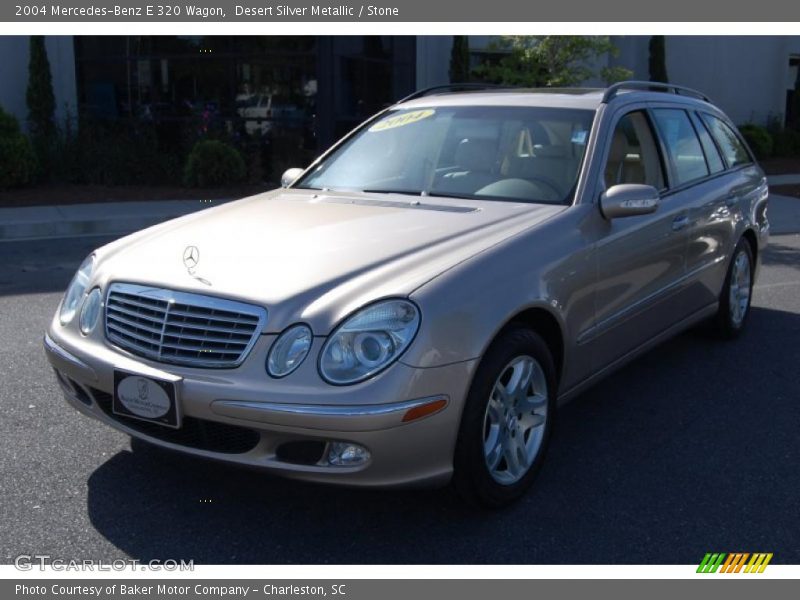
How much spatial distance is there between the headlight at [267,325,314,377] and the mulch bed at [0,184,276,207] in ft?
35.3

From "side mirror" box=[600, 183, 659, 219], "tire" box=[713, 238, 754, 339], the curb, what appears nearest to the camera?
"side mirror" box=[600, 183, 659, 219]

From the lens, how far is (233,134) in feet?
56.5

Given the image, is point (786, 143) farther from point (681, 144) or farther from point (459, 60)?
point (681, 144)

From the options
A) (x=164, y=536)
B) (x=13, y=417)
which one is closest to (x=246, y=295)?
(x=164, y=536)

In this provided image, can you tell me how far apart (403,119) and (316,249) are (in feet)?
5.66

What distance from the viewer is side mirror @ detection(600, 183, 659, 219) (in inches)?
166

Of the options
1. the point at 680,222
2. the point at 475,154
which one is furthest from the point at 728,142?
the point at 475,154

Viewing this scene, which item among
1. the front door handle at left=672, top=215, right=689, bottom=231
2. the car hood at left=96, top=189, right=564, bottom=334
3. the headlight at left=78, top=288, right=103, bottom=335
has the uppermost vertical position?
the car hood at left=96, top=189, right=564, bottom=334

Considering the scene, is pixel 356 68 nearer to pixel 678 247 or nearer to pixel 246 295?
pixel 678 247

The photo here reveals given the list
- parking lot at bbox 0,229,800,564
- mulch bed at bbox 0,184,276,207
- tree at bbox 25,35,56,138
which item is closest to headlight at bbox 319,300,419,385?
parking lot at bbox 0,229,800,564

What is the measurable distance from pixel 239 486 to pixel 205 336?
83 cm

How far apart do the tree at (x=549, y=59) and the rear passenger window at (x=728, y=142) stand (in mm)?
8800

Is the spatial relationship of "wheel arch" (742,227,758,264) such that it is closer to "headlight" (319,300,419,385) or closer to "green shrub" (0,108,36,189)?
"headlight" (319,300,419,385)

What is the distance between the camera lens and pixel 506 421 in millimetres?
3621
